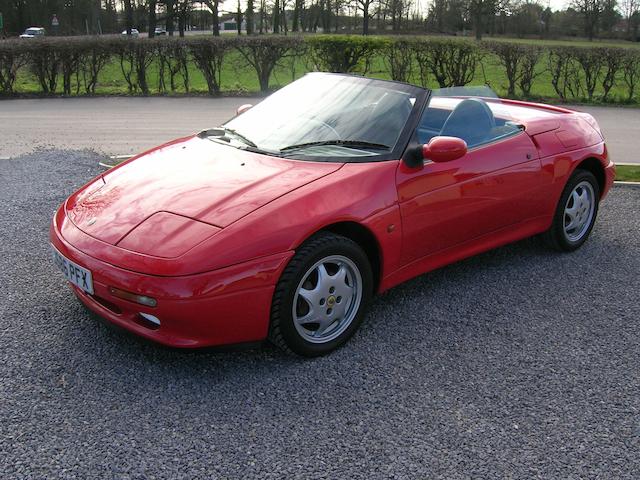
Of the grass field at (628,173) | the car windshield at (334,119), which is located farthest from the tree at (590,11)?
the car windshield at (334,119)

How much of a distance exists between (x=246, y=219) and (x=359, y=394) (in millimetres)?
994

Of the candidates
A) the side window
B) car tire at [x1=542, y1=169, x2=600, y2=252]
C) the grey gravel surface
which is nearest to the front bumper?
the grey gravel surface

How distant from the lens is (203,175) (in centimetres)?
354

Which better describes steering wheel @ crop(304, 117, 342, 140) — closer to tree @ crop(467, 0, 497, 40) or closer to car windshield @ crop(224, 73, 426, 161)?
car windshield @ crop(224, 73, 426, 161)

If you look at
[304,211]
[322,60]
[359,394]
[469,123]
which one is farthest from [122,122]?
[359,394]

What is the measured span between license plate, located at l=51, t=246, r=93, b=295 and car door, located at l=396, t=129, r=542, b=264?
1.70 metres

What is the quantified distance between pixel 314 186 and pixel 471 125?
1.51 metres

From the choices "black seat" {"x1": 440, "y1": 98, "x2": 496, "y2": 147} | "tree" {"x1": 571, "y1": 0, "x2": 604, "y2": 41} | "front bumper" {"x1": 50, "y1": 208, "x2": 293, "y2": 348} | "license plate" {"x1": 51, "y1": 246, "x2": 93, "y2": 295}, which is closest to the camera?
"front bumper" {"x1": 50, "y1": 208, "x2": 293, "y2": 348}

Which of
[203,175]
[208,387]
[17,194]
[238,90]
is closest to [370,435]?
[208,387]

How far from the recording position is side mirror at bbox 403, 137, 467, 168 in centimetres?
368

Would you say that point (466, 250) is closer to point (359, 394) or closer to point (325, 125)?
point (325, 125)

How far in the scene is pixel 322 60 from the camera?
16469mm

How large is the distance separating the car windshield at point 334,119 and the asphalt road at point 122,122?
5.00m

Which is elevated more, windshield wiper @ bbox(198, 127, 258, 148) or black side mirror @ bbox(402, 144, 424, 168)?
windshield wiper @ bbox(198, 127, 258, 148)
